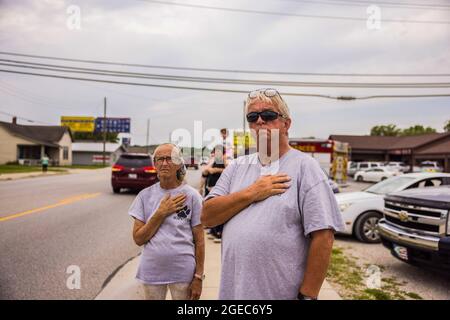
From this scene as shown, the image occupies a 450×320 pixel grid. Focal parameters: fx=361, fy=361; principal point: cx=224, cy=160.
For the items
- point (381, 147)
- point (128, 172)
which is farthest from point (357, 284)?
point (381, 147)

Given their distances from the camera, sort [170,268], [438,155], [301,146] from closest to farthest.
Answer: [170,268] < [301,146] < [438,155]

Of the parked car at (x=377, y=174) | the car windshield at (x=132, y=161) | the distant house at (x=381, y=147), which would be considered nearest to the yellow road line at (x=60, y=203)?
the car windshield at (x=132, y=161)

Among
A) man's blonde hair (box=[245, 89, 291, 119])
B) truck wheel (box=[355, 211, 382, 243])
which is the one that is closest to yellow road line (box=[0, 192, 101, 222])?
truck wheel (box=[355, 211, 382, 243])

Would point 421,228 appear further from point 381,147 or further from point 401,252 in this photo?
point 381,147

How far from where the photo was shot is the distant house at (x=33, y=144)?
115ft

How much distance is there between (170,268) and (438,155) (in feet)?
97.5

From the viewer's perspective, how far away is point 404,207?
5.20 m

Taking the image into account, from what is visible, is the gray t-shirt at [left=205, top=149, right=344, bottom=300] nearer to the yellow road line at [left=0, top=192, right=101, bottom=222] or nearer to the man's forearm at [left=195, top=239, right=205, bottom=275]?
the man's forearm at [left=195, top=239, right=205, bottom=275]

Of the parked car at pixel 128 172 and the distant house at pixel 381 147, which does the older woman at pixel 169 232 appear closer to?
the parked car at pixel 128 172

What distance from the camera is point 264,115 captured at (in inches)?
60.2

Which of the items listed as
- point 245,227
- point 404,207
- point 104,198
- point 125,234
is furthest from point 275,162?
point 104,198

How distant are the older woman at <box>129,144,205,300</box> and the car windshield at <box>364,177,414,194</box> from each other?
632 centimetres

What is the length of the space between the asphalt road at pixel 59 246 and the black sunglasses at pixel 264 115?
1.66m
